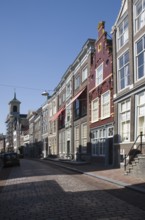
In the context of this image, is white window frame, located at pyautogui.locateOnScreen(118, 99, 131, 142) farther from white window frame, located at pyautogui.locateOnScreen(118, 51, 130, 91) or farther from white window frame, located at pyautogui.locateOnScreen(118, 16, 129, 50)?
white window frame, located at pyautogui.locateOnScreen(118, 16, 129, 50)

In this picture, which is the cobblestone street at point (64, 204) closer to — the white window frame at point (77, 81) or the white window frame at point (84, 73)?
the white window frame at point (84, 73)

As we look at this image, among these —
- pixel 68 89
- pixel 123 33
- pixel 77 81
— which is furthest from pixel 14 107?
pixel 123 33

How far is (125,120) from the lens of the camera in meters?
23.9

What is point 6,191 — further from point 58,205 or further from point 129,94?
point 129,94

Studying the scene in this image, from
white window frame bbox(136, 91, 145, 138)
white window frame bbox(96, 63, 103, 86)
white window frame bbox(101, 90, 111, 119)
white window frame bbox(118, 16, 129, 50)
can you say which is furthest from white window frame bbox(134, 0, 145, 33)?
white window frame bbox(96, 63, 103, 86)

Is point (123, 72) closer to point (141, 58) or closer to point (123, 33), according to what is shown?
point (123, 33)

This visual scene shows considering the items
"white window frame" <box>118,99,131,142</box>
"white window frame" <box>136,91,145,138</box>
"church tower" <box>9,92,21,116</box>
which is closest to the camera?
"white window frame" <box>136,91,145,138</box>

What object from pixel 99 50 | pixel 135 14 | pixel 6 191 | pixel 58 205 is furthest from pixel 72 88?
pixel 58 205

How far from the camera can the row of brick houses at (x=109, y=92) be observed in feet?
72.0

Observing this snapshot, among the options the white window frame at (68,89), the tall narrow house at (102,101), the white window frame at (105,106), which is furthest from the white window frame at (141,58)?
the white window frame at (68,89)

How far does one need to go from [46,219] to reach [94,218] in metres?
1.20

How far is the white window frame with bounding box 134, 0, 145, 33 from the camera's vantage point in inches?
851

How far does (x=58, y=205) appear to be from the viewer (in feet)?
34.1

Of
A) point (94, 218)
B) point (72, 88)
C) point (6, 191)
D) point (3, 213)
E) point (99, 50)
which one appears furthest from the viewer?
point (72, 88)
